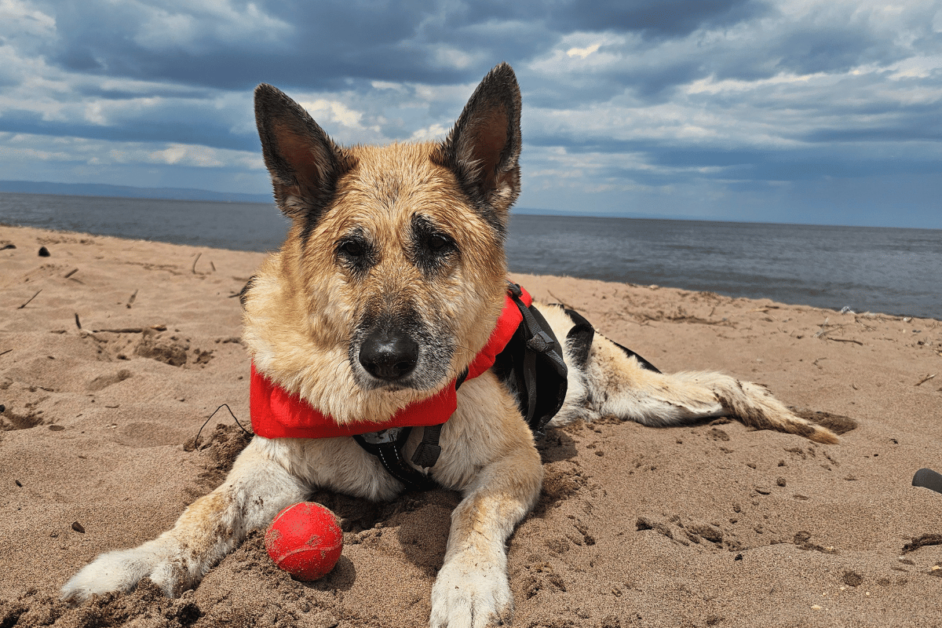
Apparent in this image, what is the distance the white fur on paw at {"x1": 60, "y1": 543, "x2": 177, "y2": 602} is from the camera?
211 centimetres

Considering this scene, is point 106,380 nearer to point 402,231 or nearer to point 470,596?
point 402,231

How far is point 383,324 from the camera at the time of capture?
2.41 meters

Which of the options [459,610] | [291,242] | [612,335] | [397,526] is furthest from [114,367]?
[612,335]

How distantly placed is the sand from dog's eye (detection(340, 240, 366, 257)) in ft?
4.94

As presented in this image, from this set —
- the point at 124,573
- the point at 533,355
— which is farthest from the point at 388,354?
the point at 533,355

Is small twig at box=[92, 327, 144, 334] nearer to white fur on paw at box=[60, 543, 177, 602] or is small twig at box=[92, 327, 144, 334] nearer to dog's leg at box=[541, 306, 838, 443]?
white fur on paw at box=[60, 543, 177, 602]

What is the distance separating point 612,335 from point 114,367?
6.36 metres

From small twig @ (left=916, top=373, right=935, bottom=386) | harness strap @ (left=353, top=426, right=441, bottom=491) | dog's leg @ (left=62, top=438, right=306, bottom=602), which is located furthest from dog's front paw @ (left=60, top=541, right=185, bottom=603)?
small twig @ (left=916, top=373, right=935, bottom=386)

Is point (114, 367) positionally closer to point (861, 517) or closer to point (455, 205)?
point (455, 205)

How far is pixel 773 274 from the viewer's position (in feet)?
65.3

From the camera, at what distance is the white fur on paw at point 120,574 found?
2.11 meters

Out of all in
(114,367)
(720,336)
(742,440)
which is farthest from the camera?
(720,336)

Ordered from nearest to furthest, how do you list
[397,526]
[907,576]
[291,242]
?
[907,576], [397,526], [291,242]

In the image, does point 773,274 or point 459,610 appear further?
point 773,274
